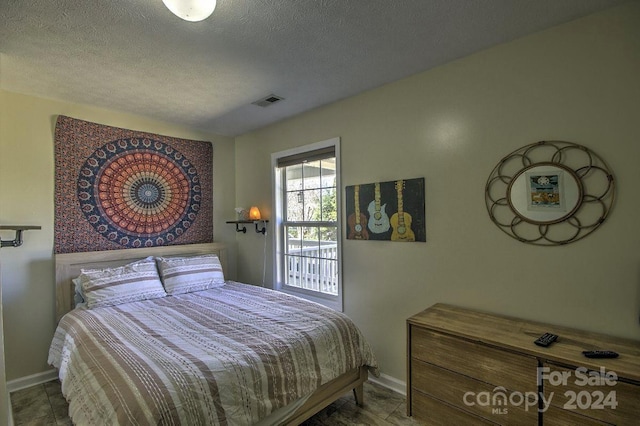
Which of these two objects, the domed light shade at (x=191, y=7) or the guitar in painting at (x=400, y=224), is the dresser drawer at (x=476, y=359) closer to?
the guitar in painting at (x=400, y=224)

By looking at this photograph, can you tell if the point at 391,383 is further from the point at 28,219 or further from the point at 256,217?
the point at 28,219

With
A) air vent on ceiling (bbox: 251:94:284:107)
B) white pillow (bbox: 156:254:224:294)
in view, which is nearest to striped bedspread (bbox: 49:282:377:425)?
white pillow (bbox: 156:254:224:294)

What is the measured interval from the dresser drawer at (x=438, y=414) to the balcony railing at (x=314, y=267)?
129 centimetres

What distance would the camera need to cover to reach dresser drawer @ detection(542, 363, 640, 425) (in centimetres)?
127

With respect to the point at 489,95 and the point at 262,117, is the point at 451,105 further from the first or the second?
the point at 262,117

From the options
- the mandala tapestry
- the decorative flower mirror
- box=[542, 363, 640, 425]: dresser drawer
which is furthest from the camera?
the mandala tapestry

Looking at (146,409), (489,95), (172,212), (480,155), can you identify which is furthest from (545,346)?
(172,212)

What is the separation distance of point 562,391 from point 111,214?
3674 millimetres

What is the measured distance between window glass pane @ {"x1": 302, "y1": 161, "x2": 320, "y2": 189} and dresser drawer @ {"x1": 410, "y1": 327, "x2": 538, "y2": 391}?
178 cm

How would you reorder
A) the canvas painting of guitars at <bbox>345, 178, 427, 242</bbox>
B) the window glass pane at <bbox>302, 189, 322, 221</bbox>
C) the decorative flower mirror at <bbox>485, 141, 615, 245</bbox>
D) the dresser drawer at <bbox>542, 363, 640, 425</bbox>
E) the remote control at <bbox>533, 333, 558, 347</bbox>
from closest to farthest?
the dresser drawer at <bbox>542, 363, 640, 425</bbox>, the remote control at <bbox>533, 333, 558, 347</bbox>, the decorative flower mirror at <bbox>485, 141, 615, 245</bbox>, the canvas painting of guitars at <bbox>345, 178, 427, 242</bbox>, the window glass pane at <bbox>302, 189, 322, 221</bbox>

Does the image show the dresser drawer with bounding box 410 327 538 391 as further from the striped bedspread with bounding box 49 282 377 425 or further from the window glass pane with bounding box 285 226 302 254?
the window glass pane with bounding box 285 226 302 254

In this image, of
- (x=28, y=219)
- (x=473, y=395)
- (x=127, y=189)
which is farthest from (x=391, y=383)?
(x=28, y=219)

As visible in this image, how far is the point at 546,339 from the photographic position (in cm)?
155

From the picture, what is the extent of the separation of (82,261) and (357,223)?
8.35 feet
